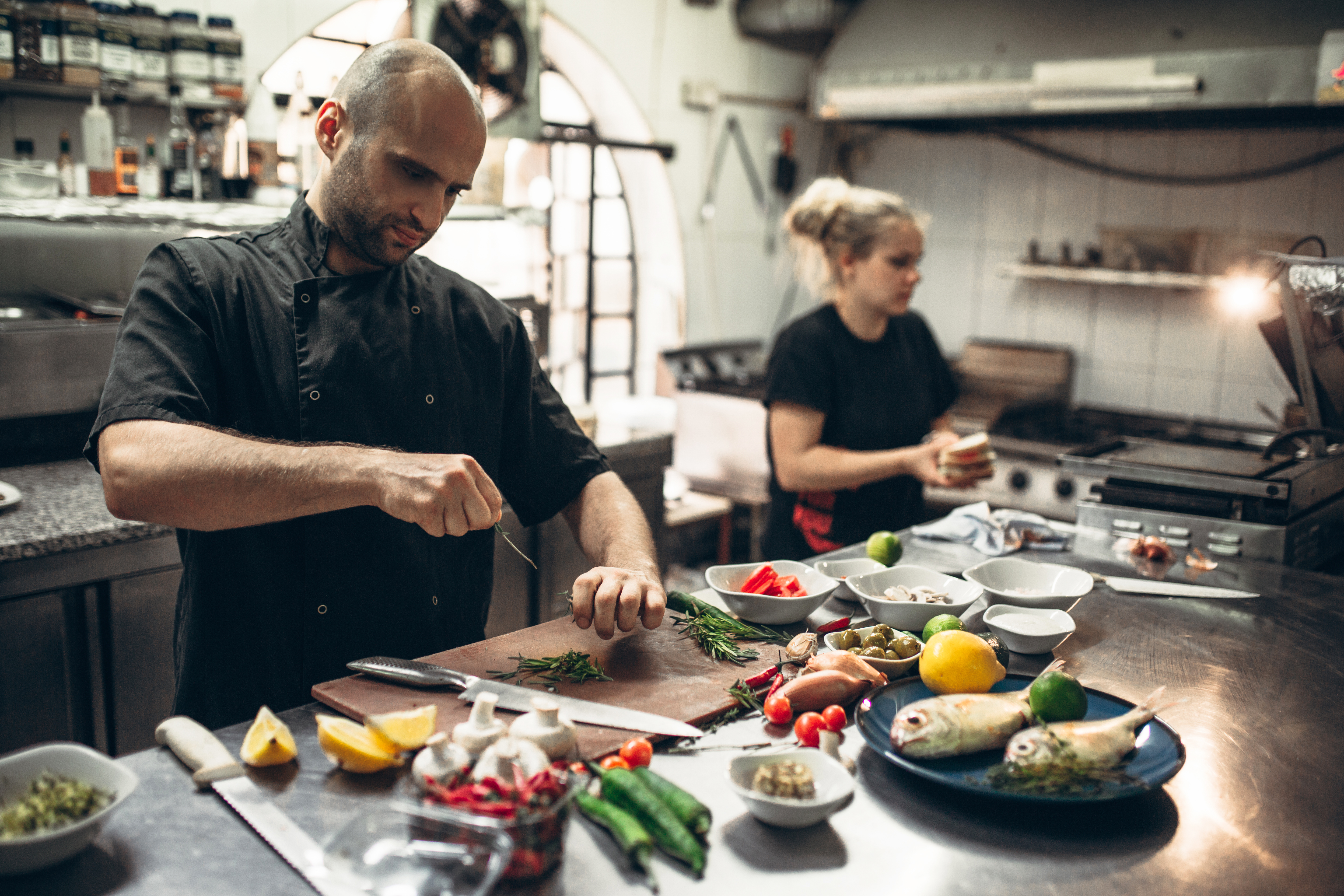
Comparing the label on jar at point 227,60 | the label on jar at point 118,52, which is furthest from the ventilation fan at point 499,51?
the label on jar at point 118,52

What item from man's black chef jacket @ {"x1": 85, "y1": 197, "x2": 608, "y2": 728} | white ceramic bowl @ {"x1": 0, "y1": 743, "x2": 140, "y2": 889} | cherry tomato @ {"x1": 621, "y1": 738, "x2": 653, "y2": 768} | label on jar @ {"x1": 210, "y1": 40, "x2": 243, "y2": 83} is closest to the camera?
white ceramic bowl @ {"x1": 0, "y1": 743, "x2": 140, "y2": 889}

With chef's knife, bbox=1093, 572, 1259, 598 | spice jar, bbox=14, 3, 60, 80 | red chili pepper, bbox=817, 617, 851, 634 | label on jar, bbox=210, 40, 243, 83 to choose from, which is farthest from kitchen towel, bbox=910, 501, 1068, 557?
spice jar, bbox=14, 3, 60, 80

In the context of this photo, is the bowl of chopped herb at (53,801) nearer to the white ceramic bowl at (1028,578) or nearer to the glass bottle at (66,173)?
the white ceramic bowl at (1028,578)

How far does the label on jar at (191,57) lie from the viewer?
2.79 m

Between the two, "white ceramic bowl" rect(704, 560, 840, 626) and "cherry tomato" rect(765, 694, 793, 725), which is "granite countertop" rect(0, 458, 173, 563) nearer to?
"white ceramic bowl" rect(704, 560, 840, 626)

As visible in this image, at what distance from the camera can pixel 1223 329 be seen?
167 inches

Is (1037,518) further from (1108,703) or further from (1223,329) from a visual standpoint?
(1223,329)

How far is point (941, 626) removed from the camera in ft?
4.71

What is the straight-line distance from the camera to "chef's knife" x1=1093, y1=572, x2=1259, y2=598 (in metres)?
1.93

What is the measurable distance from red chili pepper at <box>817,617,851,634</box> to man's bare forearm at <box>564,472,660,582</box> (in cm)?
26

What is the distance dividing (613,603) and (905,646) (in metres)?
0.42

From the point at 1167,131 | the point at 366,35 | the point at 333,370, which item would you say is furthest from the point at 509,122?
the point at 1167,131

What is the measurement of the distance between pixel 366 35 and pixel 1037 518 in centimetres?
299

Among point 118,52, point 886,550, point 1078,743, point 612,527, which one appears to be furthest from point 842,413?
point 118,52
